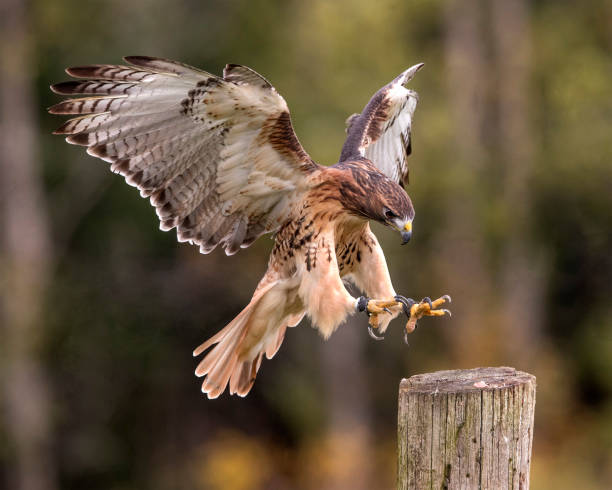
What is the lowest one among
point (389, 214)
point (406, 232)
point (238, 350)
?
point (238, 350)

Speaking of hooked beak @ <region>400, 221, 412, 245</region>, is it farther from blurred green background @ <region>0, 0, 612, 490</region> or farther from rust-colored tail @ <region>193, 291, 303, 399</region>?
blurred green background @ <region>0, 0, 612, 490</region>

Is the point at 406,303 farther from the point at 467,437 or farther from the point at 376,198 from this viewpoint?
the point at 467,437

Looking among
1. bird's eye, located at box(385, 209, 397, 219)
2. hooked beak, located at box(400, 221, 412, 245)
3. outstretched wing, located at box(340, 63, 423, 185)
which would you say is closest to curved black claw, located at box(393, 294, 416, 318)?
hooked beak, located at box(400, 221, 412, 245)

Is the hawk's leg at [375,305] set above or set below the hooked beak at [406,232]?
below

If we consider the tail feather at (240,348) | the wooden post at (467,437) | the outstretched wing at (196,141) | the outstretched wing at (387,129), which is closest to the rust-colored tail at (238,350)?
the tail feather at (240,348)

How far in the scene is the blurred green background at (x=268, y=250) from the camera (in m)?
14.8

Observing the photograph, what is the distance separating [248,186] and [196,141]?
17.2 inches

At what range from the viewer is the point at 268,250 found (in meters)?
14.7

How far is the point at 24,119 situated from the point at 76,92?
11654 millimetres

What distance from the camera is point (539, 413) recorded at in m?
15.3

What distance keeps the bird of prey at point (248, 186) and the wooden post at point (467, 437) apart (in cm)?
111

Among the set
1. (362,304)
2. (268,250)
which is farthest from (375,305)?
(268,250)

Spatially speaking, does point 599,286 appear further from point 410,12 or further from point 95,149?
point 95,149

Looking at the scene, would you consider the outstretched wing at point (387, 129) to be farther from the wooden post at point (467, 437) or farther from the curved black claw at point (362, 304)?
the wooden post at point (467, 437)
